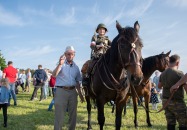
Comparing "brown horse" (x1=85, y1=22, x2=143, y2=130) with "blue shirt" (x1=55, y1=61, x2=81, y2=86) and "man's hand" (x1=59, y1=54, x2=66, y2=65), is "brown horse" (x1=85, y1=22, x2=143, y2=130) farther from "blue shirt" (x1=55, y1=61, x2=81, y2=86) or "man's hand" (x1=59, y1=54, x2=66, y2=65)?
"man's hand" (x1=59, y1=54, x2=66, y2=65)

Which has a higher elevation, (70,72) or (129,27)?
(129,27)

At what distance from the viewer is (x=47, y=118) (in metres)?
10.8

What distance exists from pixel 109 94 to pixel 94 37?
81.4 inches

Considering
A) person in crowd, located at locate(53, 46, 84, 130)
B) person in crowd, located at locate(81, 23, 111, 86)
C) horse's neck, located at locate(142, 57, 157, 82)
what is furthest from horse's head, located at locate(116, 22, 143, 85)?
horse's neck, located at locate(142, 57, 157, 82)

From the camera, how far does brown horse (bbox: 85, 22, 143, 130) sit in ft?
17.3

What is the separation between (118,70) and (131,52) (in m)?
1.07

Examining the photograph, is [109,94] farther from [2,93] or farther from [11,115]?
[11,115]

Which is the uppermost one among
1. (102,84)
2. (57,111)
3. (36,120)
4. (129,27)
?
(129,27)

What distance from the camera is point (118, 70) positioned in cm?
631

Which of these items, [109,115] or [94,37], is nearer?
[94,37]

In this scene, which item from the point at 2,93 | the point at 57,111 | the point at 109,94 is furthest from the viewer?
the point at 2,93

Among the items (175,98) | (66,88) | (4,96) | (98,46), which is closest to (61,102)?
(66,88)

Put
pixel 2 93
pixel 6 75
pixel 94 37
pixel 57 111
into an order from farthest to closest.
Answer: pixel 6 75 → pixel 2 93 → pixel 94 37 → pixel 57 111

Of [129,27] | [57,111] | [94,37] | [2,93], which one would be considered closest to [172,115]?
[129,27]
